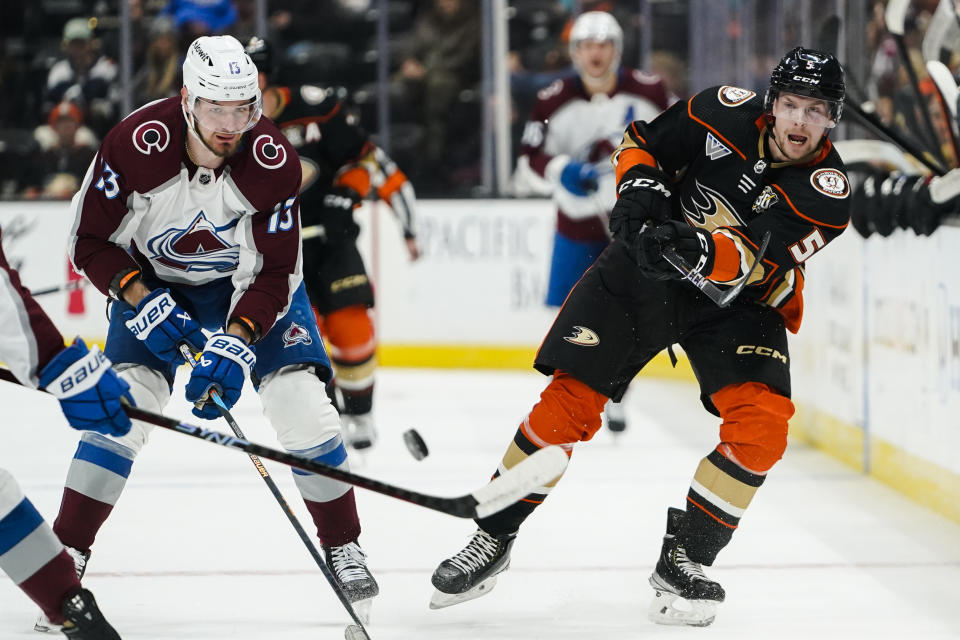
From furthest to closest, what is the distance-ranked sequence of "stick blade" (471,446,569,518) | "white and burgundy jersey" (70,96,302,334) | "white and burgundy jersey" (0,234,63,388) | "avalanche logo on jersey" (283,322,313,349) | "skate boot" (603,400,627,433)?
1. "skate boot" (603,400,627,433)
2. "avalanche logo on jersey" (283,322,313,349)
3. "white and burgundy jersey" (70,96,302,334)
4. "stick blade" (471,446,569,518)
5. "white and burgundy jersey" (0,234,63,388)

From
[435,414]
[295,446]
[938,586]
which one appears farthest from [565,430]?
[435,414]

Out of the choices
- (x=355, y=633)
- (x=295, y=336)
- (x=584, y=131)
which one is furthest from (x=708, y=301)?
(x=584, y=131)

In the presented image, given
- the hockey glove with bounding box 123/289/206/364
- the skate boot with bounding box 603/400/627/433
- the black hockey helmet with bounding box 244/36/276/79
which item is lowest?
the skate boot with bounding box 603/400/627/433

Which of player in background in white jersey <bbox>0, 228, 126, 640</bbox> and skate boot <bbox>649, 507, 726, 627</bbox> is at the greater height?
player in background in white jersey <bbox>0, 228, 126, 640</bbox>

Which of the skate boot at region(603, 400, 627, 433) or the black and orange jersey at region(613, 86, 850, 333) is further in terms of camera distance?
the skate boot at region(603, 400, 627, 433)

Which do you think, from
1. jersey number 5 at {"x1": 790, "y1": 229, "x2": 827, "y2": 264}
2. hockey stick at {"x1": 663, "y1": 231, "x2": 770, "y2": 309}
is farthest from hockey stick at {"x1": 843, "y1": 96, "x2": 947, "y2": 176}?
hockey stick at {"x1": 663, "y1": 231, "x2": 770, "y2": 309}

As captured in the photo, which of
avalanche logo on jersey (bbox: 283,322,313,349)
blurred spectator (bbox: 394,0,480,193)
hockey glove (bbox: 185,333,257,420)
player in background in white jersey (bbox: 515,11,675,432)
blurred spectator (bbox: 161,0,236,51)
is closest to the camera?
hockey glove (bbox: 185,333,257,420)

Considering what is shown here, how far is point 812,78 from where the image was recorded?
7.97 feet

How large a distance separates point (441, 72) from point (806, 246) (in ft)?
16.4

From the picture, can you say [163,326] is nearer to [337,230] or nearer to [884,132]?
[337,230]

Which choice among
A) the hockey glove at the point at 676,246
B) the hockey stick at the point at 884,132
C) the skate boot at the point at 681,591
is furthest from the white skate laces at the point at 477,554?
the hockey stick at the point at 884,132

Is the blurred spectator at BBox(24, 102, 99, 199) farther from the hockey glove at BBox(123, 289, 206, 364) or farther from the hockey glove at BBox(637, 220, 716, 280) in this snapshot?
the hockey glove at BBox(637, 220, 716, 280)

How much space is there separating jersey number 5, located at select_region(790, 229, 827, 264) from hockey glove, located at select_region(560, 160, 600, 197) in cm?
215

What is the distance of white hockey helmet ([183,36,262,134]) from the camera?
7.64 feet
